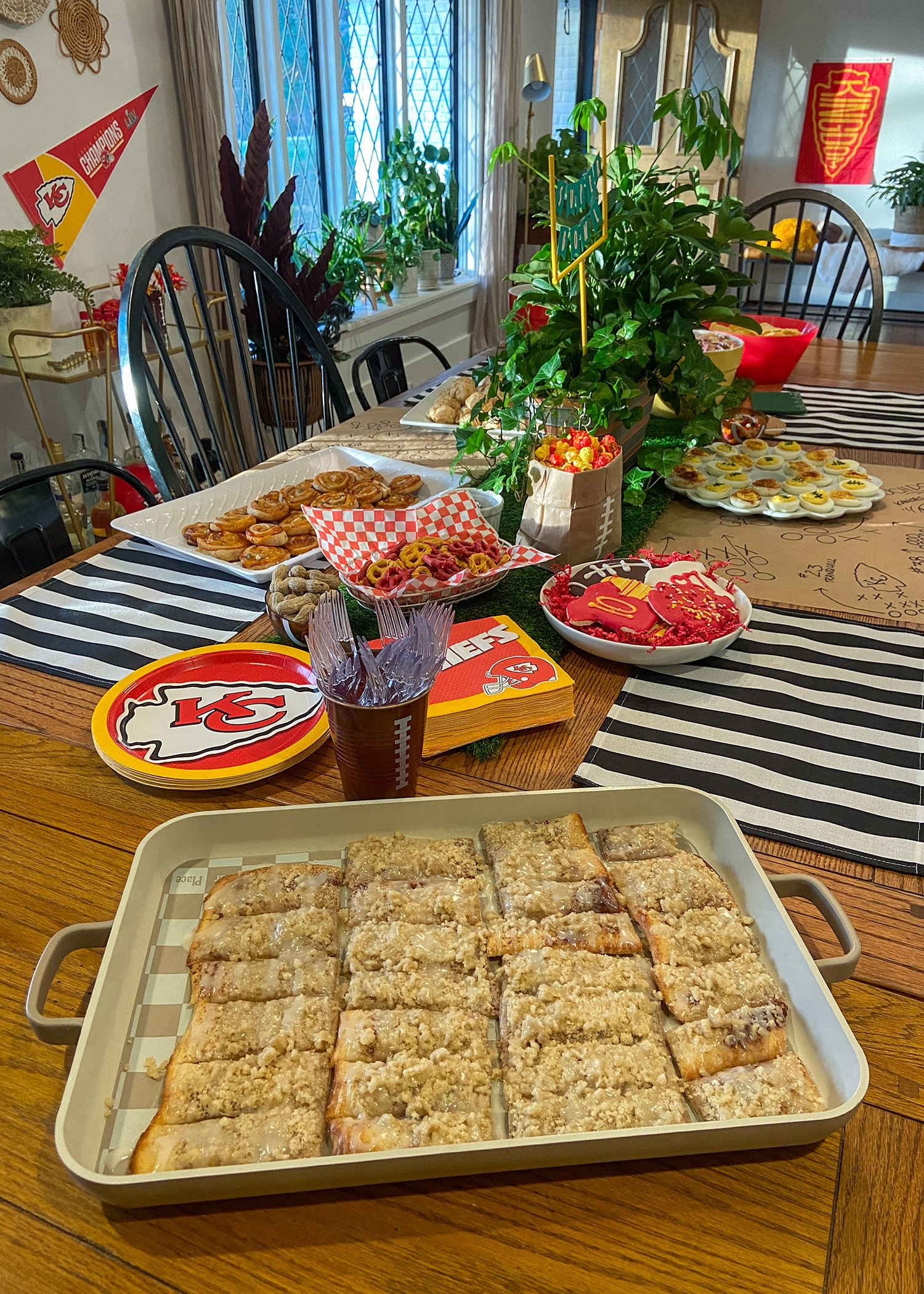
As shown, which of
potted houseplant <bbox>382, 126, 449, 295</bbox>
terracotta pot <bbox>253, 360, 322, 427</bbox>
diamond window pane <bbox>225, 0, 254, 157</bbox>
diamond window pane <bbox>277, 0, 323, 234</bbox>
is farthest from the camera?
potted houseplant <bbox>382, 126, 449, 295</bbox>

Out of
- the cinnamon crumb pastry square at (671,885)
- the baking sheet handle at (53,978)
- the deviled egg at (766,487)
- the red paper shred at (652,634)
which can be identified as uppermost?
the baking sheet handle at (53,978)

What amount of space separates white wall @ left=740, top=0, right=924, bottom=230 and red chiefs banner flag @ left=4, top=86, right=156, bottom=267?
565cm

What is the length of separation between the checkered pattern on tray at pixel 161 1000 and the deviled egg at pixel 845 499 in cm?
115

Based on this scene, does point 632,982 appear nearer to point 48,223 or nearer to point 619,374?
point 619,374

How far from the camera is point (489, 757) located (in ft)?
2.99

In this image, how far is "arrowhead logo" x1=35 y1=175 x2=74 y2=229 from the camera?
2740 mm

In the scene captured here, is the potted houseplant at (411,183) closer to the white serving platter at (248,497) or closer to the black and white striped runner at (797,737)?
the white serving platter at (248,497)

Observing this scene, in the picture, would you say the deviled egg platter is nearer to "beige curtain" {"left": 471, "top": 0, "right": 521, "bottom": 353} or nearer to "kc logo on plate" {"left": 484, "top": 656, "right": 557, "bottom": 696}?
"kc logo on plate" {"left": 484, "top": 656, "right": 557, "bottom": 696}

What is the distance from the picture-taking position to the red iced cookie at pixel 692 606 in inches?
41.7

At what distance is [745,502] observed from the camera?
1.51 metres

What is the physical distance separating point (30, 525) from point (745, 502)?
1178 millimetres

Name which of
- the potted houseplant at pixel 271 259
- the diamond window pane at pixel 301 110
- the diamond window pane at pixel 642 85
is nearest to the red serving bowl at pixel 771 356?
the potted houseplant at pixel 271 259

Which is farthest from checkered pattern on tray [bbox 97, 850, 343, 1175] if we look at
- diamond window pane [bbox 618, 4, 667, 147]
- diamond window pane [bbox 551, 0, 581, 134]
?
diamond window pane [bbox 551, 0, 581, 134]

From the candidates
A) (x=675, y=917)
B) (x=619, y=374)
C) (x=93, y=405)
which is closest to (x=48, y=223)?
(x=93, y=405)
